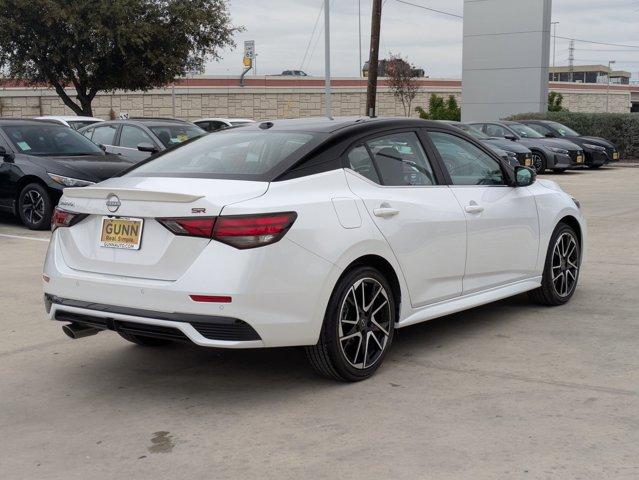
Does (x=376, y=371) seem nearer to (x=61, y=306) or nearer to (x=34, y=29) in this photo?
(x=61, y=306)

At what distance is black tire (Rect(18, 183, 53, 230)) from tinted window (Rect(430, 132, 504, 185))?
24.1 feet

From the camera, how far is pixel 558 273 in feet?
22.9

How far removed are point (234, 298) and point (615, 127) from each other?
2632cm

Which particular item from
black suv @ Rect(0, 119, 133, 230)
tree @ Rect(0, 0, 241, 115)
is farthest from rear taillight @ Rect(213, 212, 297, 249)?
tree @ Rect(0, 0, 241, 115)

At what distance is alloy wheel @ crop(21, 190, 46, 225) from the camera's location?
39.9ft

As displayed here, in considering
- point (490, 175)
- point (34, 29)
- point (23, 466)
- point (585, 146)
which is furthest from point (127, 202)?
point (34, 29)

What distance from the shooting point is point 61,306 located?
16.3ft

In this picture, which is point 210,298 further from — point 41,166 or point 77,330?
point 41,166

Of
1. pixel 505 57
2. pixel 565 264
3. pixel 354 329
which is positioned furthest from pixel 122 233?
pixel 505 57

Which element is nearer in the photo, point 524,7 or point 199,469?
point 199,469

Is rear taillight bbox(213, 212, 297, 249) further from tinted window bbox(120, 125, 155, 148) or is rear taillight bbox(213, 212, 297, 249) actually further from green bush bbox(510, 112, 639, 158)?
green bush bbox(510, 112, 639, 158)

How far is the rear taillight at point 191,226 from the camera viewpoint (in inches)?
177

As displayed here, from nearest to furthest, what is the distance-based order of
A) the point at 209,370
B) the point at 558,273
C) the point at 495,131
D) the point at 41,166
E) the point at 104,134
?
the point at 209,370 → the point at 558,273 → the point at 41,166 → the point at 104,134 → the point at 495,131

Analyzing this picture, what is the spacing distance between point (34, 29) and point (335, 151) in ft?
83.5
